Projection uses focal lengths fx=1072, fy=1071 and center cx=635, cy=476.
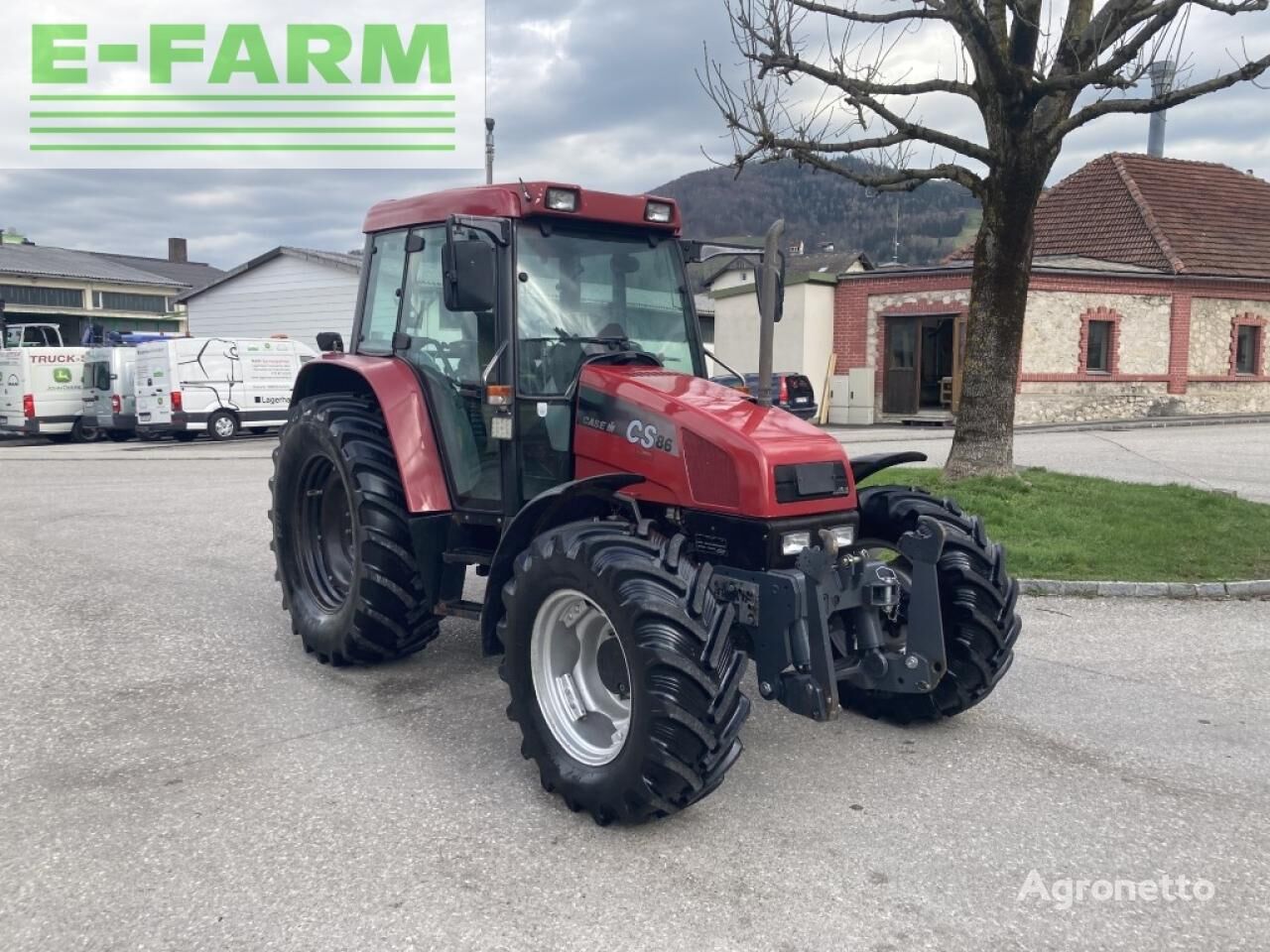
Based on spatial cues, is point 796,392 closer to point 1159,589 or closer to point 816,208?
point 1159,589

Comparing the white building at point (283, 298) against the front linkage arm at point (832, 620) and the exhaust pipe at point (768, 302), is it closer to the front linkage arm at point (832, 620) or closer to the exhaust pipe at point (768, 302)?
the exhaust pipe at point (768, 302)

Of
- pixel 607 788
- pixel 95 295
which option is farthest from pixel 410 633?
pixel 95 295

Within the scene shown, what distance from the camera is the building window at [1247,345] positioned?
93.5 ft

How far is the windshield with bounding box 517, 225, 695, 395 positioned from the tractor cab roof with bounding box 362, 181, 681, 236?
0.11m

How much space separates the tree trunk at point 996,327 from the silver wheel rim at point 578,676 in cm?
833

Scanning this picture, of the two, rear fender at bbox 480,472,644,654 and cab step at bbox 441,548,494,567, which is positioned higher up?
rear fender at bbox 480,472,644,654

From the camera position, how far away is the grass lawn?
8.55 m

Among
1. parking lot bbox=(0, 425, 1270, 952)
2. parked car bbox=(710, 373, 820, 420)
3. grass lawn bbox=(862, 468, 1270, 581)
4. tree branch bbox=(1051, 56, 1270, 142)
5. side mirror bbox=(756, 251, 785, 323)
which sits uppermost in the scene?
tree branch bbox=(1051, 56, 1270, 142)

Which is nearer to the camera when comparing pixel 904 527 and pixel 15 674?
pixel 904 527

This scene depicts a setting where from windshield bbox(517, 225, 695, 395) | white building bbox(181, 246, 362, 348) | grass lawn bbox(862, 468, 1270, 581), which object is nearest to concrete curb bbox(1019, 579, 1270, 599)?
grass lawn bbox(862, 468, 1270, 581)

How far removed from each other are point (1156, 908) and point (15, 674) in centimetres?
579

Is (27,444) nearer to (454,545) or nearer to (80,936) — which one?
(454,545)

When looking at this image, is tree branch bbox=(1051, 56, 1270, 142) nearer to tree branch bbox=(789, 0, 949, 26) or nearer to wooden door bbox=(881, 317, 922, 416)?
tree branch bbox=(789, 0, 949, 26)

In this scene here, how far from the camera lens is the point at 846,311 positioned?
91.3ft
